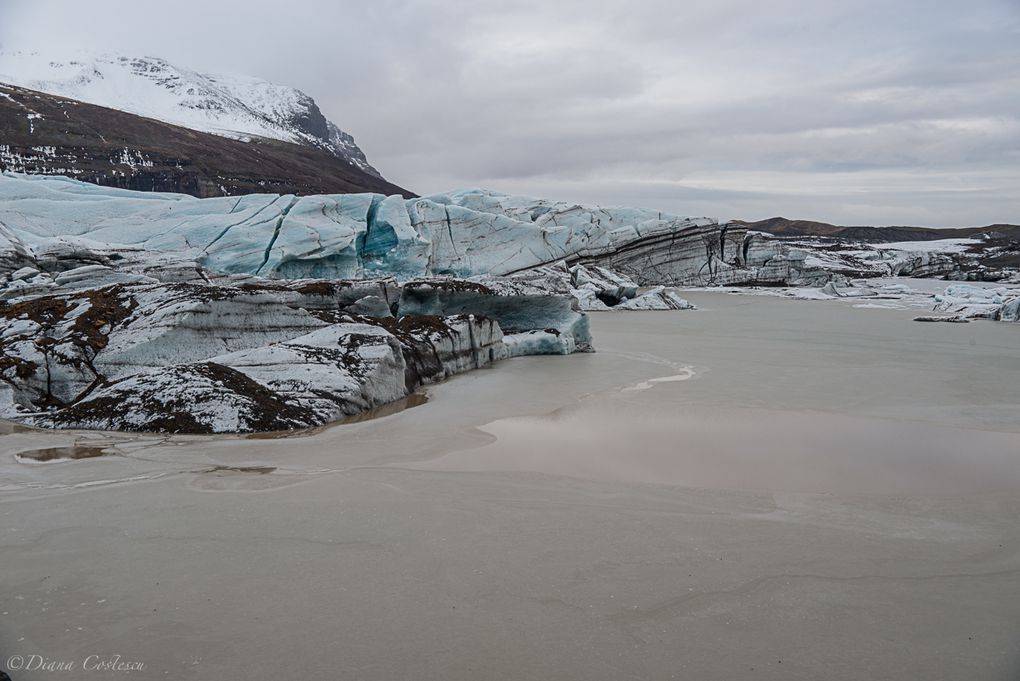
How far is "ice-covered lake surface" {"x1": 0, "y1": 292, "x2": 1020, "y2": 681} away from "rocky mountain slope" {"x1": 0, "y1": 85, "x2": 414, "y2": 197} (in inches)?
1533

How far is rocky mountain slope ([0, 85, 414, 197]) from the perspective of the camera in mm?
38719

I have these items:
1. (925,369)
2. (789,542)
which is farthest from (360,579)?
(925,369)

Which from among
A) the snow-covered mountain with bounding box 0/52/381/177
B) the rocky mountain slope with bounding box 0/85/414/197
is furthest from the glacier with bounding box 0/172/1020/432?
the snow-covered mountain with bounding box 0/52/381/177

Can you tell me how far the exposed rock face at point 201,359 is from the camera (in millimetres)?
5797

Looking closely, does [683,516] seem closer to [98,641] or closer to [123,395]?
[98,641]

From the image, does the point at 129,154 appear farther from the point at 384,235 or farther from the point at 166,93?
the point at 166,93

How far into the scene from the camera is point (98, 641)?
2396mm

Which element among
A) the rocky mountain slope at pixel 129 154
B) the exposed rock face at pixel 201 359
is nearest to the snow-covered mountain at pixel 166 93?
the rocky mountain slope at pixel 129 154

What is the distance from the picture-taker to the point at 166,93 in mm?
76562

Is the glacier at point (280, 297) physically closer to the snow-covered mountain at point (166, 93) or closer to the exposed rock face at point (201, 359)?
the exposed rock face at point (201, 359)

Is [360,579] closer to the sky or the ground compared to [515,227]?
closer to the ground

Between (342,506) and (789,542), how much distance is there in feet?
7.55

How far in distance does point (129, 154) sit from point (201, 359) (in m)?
40.2

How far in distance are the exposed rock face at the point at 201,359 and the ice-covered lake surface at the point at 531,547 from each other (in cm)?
46
